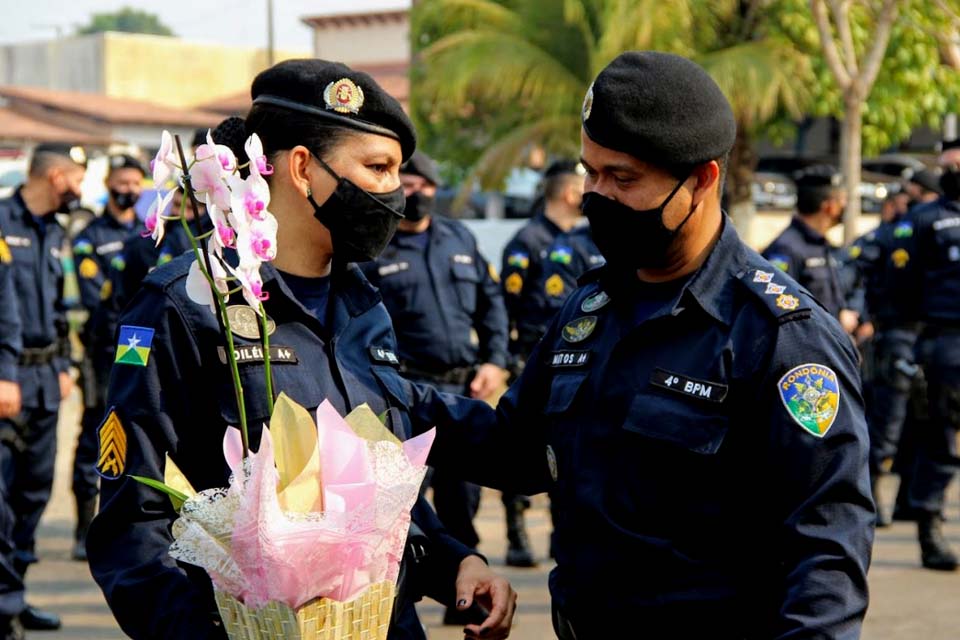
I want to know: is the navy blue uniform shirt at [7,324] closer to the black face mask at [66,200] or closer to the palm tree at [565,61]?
the black face mask at [66,200]

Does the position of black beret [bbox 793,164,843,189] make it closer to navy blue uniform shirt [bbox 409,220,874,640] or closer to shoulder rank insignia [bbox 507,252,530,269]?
shoulder rank insignia [bbox 507,252,530,269]

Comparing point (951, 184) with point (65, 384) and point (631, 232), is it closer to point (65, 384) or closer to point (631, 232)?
point (65, 384)

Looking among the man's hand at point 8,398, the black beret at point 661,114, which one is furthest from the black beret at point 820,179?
the black beret at point 661,114

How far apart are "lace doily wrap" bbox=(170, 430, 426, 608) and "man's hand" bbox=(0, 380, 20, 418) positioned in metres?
4.30

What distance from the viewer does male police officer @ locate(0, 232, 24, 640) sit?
6203 mm

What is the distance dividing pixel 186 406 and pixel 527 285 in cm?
682

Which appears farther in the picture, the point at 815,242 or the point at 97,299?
the point at 97,299

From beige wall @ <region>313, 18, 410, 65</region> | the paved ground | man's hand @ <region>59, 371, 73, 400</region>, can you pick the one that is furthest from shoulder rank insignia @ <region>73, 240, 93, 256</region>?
beige wall @ <region>313, 18, 410, 65</region>

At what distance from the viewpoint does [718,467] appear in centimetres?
264

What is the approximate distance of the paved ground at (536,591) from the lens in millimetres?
→ 6879

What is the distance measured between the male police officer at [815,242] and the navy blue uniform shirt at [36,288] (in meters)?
4.33

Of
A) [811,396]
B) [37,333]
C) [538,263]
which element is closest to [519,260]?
[538,263]

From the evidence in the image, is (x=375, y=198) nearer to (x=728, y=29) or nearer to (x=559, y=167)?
(x=559, y=167)

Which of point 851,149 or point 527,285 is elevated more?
point 527,285
